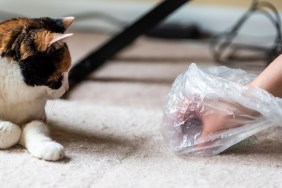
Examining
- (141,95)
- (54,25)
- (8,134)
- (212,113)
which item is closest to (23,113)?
(8,134)

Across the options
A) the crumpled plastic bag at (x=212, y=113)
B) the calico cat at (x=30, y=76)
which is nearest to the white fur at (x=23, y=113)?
the calico cat at (x=30, y=76)

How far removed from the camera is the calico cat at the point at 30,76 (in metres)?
0.95

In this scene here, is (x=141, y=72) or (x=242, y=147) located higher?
(x=242, y=147)

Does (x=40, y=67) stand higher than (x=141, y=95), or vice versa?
(x=40, y=67)

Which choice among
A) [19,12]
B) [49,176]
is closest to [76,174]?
[49,176]

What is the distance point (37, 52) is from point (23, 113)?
158 mm

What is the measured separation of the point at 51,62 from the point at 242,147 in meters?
0.43

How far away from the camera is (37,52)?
37.4 inches

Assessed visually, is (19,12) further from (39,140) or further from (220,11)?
(39,140)

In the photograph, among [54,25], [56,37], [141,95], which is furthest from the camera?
[141,95]

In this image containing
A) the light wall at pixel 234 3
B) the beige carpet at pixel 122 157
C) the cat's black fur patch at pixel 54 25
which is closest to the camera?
the beige carpet at pixel 122 157

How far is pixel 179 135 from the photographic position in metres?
1.03

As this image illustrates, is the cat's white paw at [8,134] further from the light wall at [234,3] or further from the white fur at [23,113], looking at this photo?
the light wall at [234,3]

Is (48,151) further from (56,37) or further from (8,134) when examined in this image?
(56,37)
